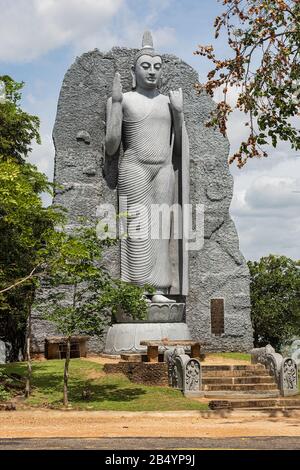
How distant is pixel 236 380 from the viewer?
15.2 meters

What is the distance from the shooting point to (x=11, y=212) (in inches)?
545

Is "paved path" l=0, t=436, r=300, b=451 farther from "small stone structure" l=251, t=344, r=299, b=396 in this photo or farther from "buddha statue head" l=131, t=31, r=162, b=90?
"buddha statue head" l=131, t=31, r=162, b=90

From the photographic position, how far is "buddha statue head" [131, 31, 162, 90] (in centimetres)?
1964

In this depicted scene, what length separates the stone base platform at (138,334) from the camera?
18.1m

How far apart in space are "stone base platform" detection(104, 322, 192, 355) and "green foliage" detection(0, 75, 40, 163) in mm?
4997

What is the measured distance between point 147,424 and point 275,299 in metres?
16.5

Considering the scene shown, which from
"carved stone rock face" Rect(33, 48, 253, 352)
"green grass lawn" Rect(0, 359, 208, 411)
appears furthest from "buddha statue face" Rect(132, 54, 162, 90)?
"green grass lawn" Rect(0, 359, 208, 411)

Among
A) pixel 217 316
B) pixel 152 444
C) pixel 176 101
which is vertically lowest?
pixel 152 444

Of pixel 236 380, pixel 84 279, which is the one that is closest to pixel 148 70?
pixel 84 279

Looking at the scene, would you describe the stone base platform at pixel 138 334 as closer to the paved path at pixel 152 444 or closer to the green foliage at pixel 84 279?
the green foliage at pixel 84 279

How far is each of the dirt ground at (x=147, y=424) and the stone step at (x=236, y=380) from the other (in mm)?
2023

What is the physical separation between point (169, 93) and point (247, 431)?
11.7 metres

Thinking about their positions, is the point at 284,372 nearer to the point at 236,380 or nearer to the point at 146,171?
the point at 236,380

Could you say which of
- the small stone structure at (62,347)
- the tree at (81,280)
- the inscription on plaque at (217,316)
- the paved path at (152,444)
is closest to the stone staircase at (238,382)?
the tree at (81,280)
